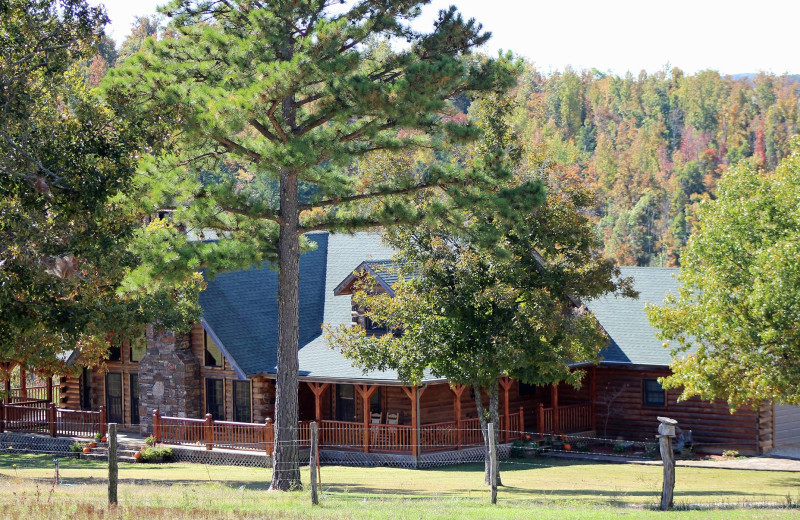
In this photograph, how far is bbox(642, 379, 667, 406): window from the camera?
35.3m

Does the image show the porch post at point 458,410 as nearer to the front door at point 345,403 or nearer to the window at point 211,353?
the front door at point 345,403

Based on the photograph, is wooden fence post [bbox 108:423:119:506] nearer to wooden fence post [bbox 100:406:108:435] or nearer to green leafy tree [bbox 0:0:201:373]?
green leafy tree [bbox 0:0:201:373]

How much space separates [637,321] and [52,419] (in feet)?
69.3

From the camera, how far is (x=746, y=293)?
85.3 ft

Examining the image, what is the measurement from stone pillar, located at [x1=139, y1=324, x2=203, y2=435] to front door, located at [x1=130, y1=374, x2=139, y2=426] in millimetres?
1811

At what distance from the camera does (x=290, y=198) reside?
2456 cm

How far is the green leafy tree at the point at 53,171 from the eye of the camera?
2025 centimetres

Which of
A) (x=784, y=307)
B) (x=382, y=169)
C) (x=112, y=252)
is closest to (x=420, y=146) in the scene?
(x=382, y=169)

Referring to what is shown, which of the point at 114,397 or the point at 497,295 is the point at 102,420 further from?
the point at 497,295

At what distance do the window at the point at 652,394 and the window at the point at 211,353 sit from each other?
14671mm

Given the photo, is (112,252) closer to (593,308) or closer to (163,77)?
(163,77)

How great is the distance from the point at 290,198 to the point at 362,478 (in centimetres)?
847

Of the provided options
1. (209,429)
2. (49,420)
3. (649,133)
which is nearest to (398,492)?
(209,429)

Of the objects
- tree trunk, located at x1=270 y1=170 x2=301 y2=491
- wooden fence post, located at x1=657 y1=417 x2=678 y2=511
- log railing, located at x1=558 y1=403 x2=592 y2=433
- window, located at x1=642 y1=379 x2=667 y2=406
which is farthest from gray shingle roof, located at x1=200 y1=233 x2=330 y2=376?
wooden fence post, located at x1=657 y1=417 x2=678 y2=511
